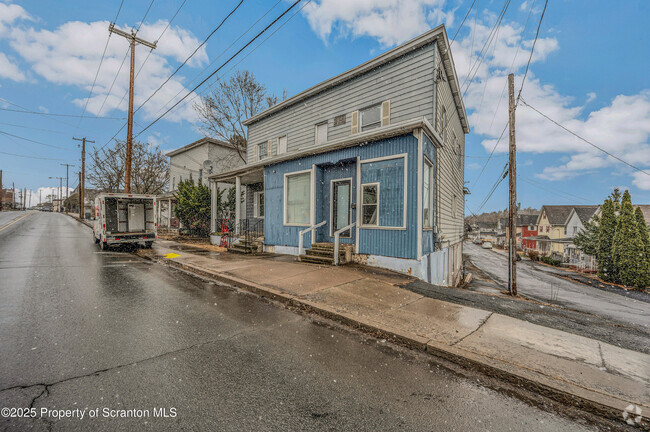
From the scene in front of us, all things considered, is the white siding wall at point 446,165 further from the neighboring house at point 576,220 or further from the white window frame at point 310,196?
the neighboring house at point 576,220

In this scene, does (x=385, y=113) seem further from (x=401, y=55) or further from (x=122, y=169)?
(x=122, y=169)

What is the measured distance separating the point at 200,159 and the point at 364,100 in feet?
57.9

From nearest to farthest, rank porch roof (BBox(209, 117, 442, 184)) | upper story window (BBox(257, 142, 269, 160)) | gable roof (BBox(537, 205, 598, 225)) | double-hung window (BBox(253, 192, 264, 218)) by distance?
porch roof (BBox(209, 117, 442, 184)) < upper story window (BBox(257, 142, 269, 160)) < double-hung window (BBox(253, 192, 264, 218)) < gable roof (BBox(537, 205, 598, 225))

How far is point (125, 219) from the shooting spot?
1448cm

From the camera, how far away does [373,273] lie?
732 centimetres

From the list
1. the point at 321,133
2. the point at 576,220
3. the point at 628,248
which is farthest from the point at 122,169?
the point at 576,220

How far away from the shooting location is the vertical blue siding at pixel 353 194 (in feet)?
23.9

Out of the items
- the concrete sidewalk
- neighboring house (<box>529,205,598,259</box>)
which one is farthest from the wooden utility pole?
neighboring house (<box>529,205,598,259</box>)

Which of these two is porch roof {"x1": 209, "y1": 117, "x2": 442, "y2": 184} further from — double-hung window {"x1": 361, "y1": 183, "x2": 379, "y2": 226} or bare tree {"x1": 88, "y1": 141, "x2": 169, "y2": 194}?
bare tree {"x1": 88, "y1": 141, "x2": 169, "y2": 194}

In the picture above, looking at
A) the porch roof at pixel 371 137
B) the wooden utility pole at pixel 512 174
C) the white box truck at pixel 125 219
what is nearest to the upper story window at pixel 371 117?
the porch roof at pixel 371 137

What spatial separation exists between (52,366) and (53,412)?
927mm

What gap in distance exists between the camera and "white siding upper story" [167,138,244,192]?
22.8 m

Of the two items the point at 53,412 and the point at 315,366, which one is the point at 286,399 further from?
the point at 53,412

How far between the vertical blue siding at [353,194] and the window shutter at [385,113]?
2.83 meters
